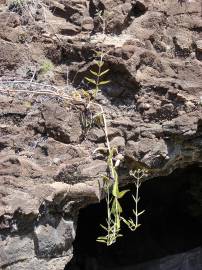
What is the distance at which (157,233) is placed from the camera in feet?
10.4

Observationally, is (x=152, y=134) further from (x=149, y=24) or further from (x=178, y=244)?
(x=178, y=244)

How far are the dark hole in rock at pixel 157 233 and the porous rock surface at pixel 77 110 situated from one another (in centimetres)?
85

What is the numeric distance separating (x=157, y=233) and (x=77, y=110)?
1.49 m

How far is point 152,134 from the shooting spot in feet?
6.63

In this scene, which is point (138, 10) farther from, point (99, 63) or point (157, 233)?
point (157, 233)

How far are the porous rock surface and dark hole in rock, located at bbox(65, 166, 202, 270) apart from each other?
0.85m

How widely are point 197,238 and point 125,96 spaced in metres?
1.43

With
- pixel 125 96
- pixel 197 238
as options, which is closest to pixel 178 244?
pixel 197 238

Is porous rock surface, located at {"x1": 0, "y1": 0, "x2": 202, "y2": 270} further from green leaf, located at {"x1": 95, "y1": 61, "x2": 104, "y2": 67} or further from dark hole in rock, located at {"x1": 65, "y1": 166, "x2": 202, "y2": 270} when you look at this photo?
dark hole in rock, located at {"x1": 65, "y1": 166, "x2": 202, "y2": 270}

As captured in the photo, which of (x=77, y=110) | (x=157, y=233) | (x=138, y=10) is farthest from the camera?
(x=157, y=233)

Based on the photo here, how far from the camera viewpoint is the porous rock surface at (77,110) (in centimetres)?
175

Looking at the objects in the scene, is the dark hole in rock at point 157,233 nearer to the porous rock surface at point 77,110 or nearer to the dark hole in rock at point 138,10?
the porous rock surface at point 77,110

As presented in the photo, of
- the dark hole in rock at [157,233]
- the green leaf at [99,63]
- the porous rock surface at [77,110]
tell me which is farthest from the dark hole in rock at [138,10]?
the dark hole in rock at [157,233]

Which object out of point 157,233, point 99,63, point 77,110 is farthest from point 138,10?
point 157,233
